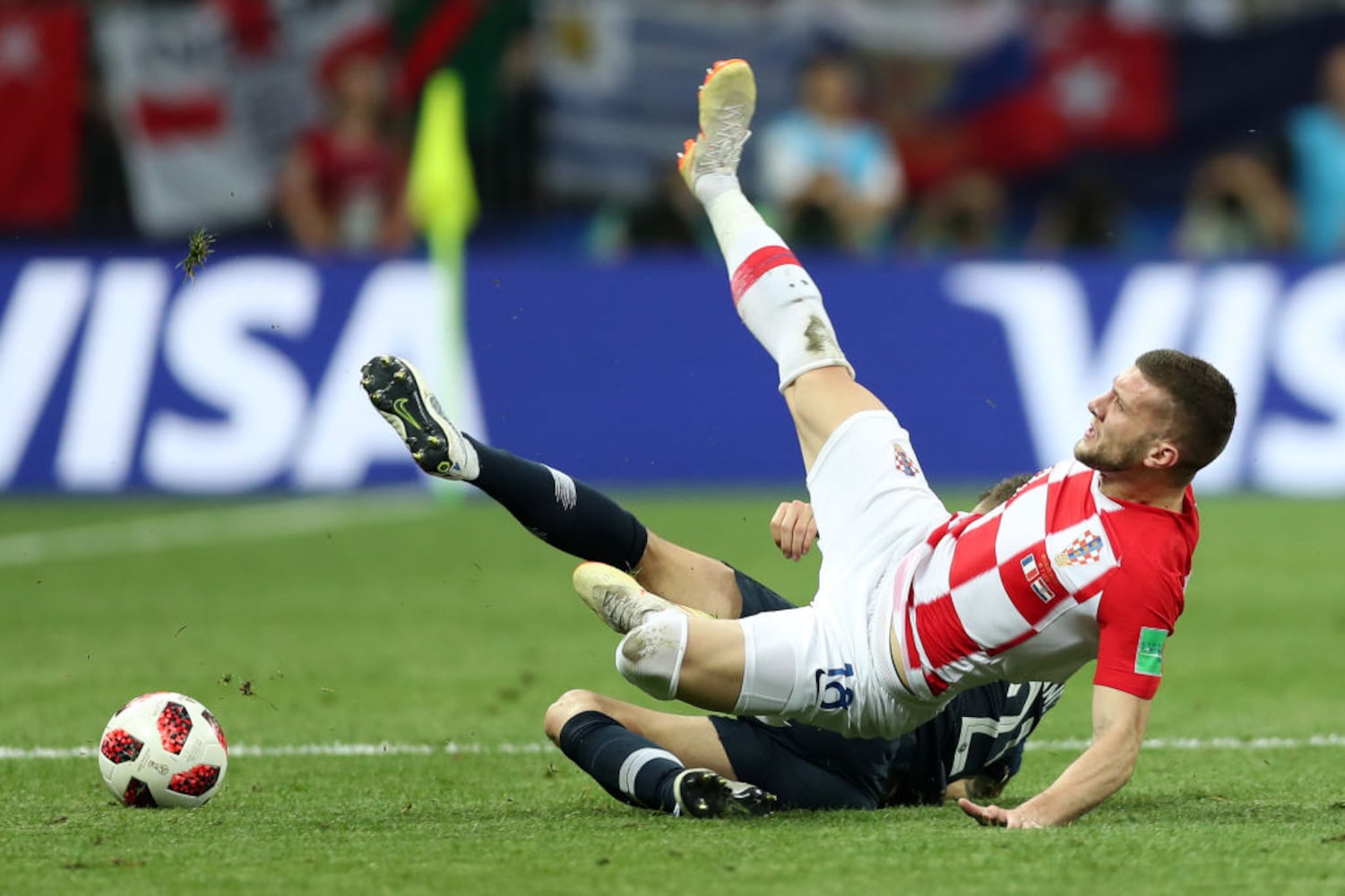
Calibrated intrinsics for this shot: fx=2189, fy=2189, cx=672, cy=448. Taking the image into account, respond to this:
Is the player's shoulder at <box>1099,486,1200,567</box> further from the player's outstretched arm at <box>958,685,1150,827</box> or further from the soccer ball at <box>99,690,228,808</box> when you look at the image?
the soccer ball at <box>99,690,228,808</box>

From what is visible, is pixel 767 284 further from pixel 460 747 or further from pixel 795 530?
pixel 460 747

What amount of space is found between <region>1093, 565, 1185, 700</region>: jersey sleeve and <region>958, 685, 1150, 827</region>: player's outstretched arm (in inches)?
1.8

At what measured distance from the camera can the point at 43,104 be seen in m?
17.9

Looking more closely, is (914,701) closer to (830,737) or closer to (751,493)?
(830,737)

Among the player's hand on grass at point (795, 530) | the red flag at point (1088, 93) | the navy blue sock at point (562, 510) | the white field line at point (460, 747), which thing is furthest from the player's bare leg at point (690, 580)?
the red flag at point (1088, 93)

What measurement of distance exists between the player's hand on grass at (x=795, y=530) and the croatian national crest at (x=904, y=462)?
40cm

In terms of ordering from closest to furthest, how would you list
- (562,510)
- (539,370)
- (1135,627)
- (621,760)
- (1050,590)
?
(1135,627)
(1050,590)
(621,760)
(562,510)
(539,370)

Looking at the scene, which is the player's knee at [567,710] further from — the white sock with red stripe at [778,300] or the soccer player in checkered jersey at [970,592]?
the white sock with red stripe at [778,300]

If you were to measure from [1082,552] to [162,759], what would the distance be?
2.50 meters

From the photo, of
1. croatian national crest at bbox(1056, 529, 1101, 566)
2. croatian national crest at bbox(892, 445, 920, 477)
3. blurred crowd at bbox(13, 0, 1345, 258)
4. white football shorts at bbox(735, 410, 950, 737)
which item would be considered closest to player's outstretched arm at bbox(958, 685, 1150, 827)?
croatian national crest at bbox(1056, 529, 1101, 566)

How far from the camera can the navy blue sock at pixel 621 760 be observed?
579cm

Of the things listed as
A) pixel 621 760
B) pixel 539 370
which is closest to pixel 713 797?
pixel 621 760

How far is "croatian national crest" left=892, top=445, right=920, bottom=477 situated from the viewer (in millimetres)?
6191

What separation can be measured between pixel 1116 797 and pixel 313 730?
2.87 metres
